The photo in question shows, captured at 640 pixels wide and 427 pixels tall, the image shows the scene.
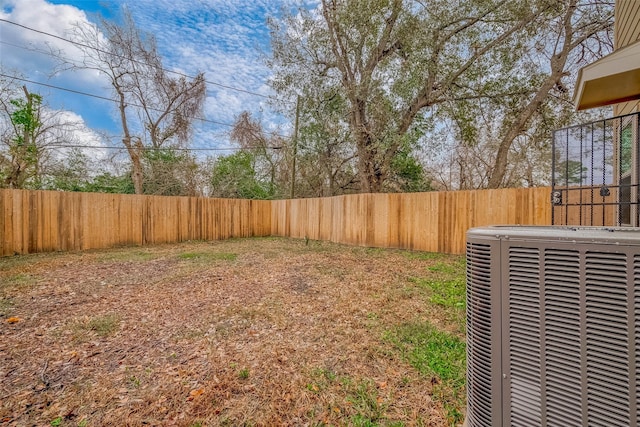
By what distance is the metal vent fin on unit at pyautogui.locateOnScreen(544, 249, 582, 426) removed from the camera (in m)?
0.86

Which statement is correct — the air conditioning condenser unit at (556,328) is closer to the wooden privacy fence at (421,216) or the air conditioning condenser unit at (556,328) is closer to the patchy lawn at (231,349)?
the patchy lawn at (231,349)

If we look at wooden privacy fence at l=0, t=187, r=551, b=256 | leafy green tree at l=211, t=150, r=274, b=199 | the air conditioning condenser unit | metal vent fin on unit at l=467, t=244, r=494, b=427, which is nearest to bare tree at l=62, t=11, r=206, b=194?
leafy green tree at l=211, t=150, r=274, b=199

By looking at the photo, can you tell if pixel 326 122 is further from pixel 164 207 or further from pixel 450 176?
pixel 164 207

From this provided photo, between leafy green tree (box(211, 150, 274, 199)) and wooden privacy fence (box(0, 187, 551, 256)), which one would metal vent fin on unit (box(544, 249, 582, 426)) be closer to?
wooden privacy fence (box(0, 187, 551, 256))

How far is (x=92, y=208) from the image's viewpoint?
6750 mm

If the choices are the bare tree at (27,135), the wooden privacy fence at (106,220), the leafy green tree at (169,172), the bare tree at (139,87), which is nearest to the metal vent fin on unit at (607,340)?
the wooden privacy fence at (106,220)

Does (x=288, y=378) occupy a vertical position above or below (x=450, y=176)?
below

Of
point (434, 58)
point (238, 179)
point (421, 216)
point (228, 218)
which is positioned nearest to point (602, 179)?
point (421, 216)

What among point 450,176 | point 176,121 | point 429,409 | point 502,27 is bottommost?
point 429,409

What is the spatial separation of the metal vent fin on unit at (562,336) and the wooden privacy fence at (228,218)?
200 inches

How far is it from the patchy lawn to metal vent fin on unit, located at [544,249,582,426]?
2.39 ft

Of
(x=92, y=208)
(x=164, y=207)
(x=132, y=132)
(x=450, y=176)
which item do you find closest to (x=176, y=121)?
(x=132, y=132)

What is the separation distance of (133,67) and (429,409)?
40.7 feet

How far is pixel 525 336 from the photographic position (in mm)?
961
